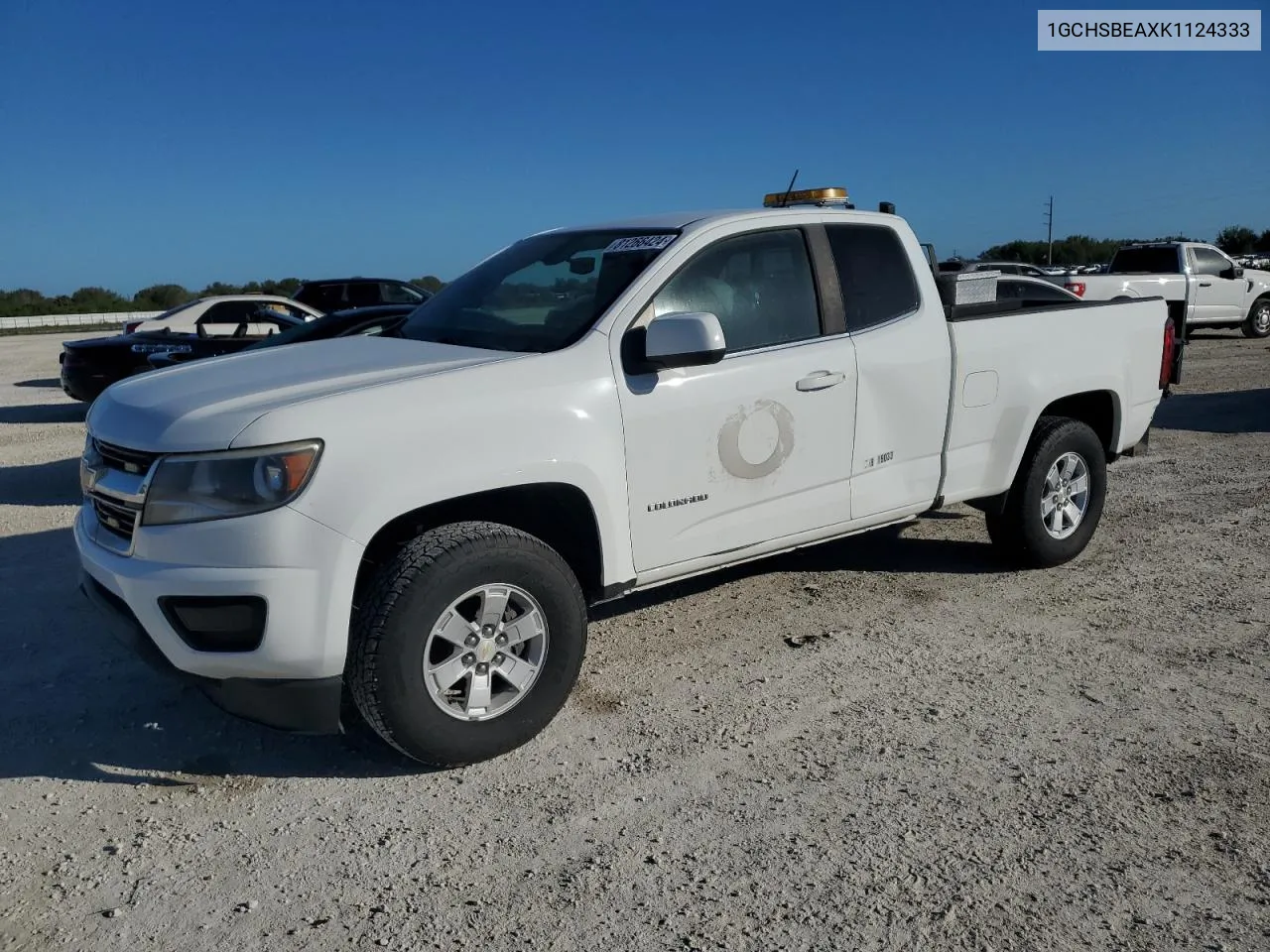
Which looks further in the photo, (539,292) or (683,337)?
(539,292)

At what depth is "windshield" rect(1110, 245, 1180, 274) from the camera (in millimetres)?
18938

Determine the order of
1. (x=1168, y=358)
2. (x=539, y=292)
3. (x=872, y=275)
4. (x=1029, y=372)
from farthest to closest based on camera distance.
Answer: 1. (x=1168, y=358)
2. (x=1029, y=372)
3. (x=872, y=275)
4. (x=539, y=292)

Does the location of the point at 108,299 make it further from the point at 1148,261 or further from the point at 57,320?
the point at 1148,261

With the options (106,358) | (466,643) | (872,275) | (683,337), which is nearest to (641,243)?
(683,337)

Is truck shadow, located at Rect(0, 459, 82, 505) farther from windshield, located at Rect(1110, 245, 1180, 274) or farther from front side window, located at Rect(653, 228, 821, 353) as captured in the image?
windshield, located at Rect(1110, 245, 1180, 274)

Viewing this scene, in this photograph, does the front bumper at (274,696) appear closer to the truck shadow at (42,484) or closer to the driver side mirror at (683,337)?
the driver side mirror at (683,337)

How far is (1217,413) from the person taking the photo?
11359 millimetres

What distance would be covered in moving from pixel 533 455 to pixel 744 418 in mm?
988

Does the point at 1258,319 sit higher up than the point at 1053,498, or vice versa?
the point at 1053,498

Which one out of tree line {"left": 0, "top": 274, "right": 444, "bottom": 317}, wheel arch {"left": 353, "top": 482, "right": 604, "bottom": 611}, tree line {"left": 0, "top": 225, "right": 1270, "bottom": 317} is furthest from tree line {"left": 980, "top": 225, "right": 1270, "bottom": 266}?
wheel arch {"left": 353, "top": 482, "right": 604, "bottom": 611}

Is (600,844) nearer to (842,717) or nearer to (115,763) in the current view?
(842,717)

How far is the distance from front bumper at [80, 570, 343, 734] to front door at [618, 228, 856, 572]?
127 centimetres

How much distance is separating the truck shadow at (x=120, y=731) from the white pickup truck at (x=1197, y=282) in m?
16.2

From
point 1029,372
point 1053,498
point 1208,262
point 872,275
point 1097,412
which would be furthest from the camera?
point 1208,262
